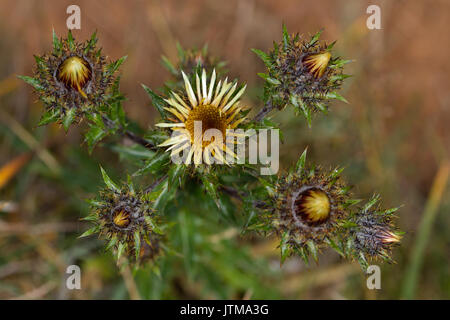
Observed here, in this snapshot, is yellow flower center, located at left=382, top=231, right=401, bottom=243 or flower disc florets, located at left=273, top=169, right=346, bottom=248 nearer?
flower disc florets, located at left=273, top=169, right=346, bottom=248

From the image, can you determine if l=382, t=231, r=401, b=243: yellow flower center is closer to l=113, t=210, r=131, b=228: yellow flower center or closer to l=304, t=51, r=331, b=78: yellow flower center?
l=304, t=51, r=331, b=78: yellow flower center

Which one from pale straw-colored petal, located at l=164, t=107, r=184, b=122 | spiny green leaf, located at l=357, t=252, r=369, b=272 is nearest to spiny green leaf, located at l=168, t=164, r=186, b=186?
pale straw-colored petal, located at l=164, t=107, r=184, b=122

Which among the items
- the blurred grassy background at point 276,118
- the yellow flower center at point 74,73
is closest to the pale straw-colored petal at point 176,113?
the yellow flower center at point 74,73

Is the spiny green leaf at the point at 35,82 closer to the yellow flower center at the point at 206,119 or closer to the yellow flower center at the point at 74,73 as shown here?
the yellow flower center at the point at 74,73

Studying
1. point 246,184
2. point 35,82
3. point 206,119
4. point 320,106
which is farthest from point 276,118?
point 35,82

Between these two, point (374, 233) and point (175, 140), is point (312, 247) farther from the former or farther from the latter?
point (175, 140)
